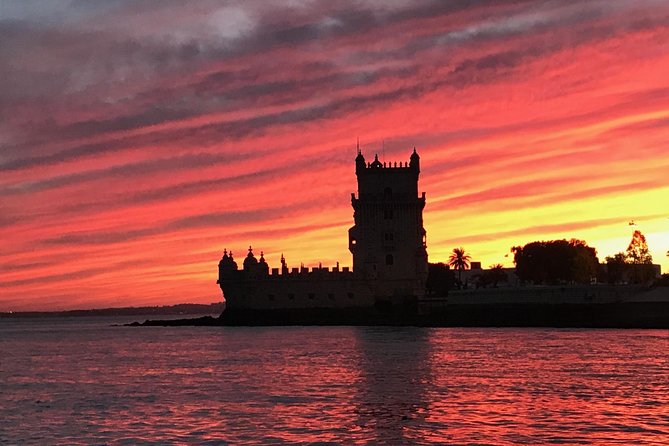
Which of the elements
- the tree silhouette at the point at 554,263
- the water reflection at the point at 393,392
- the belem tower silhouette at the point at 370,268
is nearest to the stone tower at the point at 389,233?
the belem tower silhouette at the point at 370,268

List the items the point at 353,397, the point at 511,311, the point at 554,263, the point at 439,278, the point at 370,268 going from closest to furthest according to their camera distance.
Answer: the point at 353,397, the point at 511,311, the point at 370,268, the point at 554,263, the point at 439,278

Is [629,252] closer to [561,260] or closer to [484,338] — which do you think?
[561,260]

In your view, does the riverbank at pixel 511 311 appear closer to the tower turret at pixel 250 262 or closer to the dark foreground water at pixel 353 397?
the tower turret at pixel 250 262

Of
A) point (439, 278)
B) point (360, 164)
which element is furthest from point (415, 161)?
point (439, 278)

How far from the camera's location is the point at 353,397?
139 feet

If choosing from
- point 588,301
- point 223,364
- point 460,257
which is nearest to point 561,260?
point 588,301

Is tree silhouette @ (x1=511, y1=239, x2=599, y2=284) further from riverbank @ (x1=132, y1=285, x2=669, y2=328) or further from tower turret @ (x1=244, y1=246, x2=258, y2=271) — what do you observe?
tower turret @ (x1=244, y1=246, x2=258, y2=271)

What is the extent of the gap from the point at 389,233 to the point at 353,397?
97.0 meters

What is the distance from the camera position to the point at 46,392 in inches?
1933

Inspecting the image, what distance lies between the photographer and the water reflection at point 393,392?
32.7m

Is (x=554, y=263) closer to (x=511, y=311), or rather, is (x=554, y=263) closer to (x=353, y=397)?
(x=511, y=311)

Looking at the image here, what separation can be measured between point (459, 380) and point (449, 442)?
1966 centimetres

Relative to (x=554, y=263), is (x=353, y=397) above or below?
below

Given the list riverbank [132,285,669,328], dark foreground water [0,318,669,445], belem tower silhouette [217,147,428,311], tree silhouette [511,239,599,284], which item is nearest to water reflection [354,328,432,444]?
dark foreground water [0,318,669,445]
